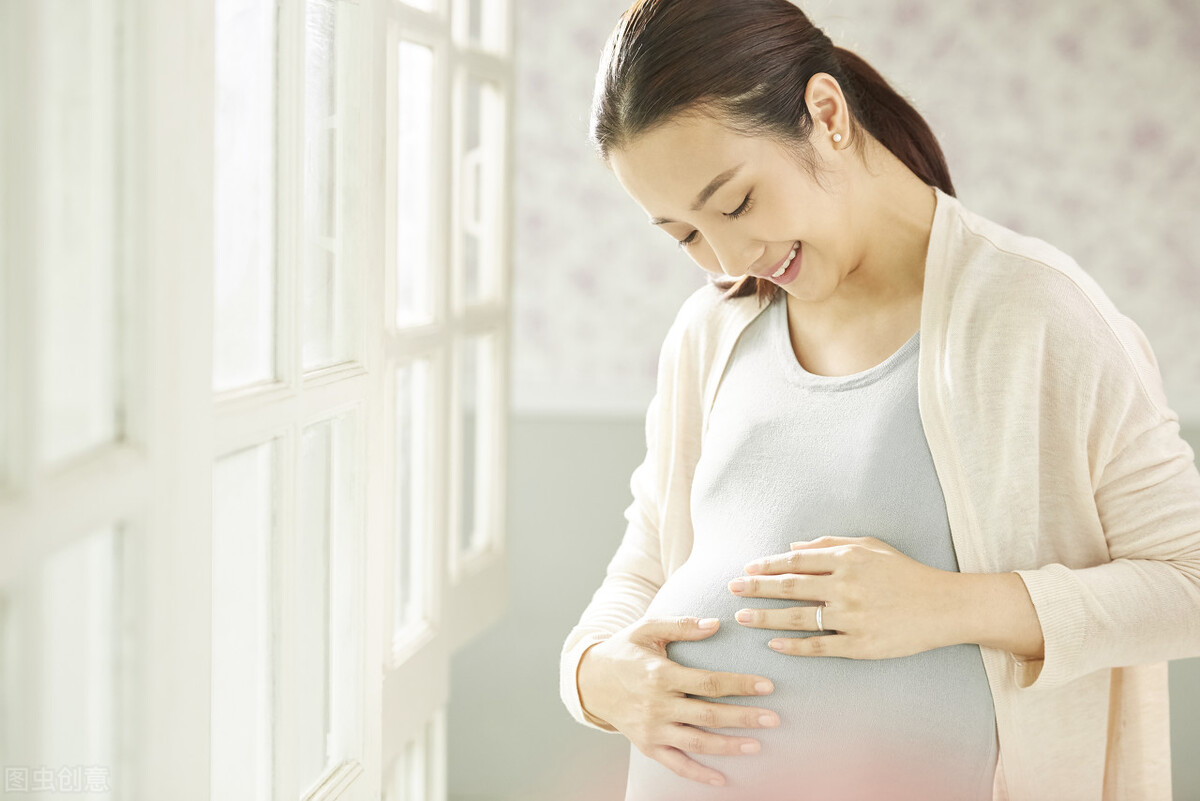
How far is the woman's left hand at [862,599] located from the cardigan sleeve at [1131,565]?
0.09m

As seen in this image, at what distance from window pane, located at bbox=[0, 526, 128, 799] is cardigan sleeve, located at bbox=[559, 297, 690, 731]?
63 centimetres

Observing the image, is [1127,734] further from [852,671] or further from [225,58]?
[225,58]

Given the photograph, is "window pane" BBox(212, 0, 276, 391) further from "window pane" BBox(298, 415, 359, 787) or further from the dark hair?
the dark hair

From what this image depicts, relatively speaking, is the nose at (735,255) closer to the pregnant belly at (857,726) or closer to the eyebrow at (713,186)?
the eyebrow at (713,186)

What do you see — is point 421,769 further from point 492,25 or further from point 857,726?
point 492,25

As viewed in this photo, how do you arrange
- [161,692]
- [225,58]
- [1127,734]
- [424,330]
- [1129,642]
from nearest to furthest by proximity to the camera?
[161,692], [225,58], [1129,642], [1127,734], [424,330]

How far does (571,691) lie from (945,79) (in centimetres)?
173

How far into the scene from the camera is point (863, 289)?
1.15m

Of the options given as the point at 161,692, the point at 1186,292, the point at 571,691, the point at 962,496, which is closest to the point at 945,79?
the point at 1186,292

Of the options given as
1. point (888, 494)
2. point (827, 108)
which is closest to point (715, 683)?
point (888, 494)

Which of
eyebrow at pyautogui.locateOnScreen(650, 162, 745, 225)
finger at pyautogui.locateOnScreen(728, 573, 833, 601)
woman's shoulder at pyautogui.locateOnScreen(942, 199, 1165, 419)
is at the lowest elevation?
finger at pyautogui.locateOnScreen(728, 573, 833, 601)

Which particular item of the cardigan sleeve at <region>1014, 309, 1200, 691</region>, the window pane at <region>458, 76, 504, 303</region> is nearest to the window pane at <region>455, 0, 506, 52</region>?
the window pane at <region>458, 76, 504, 303</region>

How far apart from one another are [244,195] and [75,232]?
0.96 ft

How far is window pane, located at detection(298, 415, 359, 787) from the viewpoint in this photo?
1.06m
